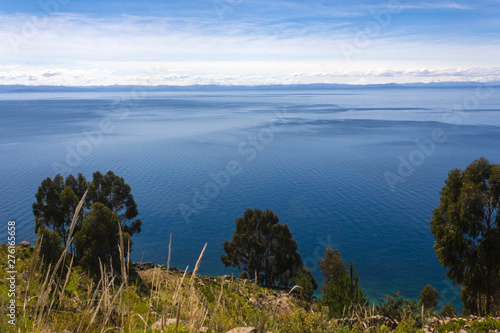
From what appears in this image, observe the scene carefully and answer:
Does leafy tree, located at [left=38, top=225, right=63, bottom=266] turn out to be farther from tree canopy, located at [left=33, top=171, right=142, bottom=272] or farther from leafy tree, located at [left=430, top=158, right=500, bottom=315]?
leafy tree, located at [left=430, top=158, right=500, bottom=315]

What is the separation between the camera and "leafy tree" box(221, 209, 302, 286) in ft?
93.1

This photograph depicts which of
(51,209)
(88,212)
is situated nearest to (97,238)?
(88,212)

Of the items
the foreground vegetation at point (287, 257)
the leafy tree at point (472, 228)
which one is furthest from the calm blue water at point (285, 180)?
the leafy tree at point (472, 228)

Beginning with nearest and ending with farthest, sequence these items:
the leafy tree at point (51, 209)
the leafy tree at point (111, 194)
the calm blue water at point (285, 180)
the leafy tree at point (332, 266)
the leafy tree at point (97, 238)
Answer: the leafy tree at point (97, 238) → the leafy tree at point (332, 266) → the leafy tree at point (51, 209) → the leafy tree at point (111, 194) → the calm blue water at point (285, 180)

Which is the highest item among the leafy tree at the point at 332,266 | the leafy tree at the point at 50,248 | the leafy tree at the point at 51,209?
the leafy tree at the point at 51,209

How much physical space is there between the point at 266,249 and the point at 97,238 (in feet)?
45.6

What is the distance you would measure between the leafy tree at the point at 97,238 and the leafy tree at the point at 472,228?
59.4 ft

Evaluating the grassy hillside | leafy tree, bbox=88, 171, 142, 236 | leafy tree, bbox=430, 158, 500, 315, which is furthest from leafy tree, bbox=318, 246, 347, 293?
leafy tree, bbox=88, 171, 142, 236

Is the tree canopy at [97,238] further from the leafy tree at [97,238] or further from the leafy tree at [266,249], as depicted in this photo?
the leafy tree at [266,249]

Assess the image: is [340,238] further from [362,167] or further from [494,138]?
[494,138]

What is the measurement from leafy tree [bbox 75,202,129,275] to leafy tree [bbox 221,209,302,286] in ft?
37.3

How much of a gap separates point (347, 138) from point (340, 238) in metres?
48.8

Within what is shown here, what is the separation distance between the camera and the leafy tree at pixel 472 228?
17203 millimetres

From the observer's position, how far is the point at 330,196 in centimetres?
4709
